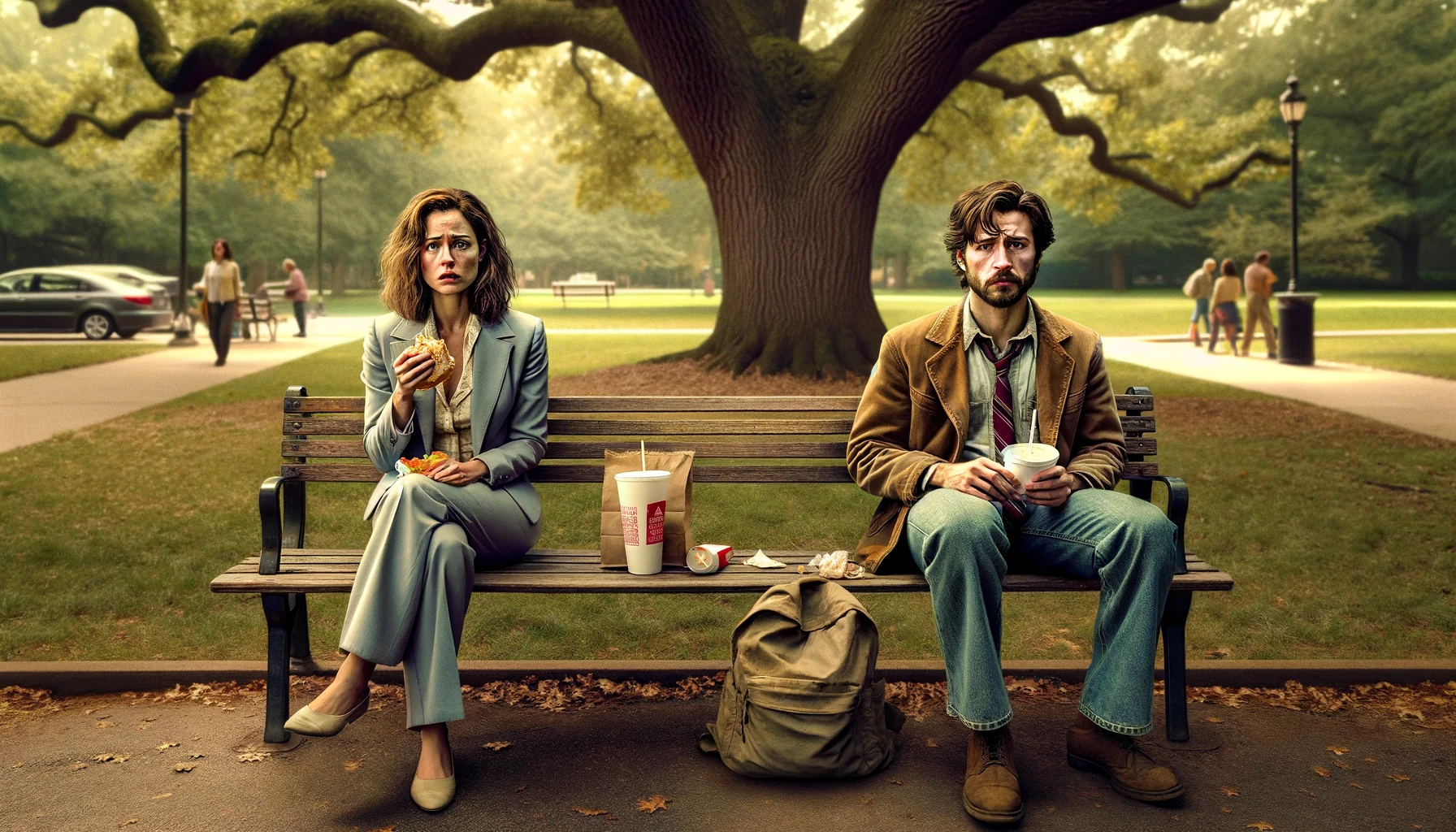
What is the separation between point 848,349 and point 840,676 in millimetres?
9434

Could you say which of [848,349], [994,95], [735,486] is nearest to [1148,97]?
[994,95]

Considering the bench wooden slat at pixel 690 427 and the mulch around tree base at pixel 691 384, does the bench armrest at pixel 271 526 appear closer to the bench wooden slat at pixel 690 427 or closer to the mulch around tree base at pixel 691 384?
the bench wooden slat at pixel 690 427

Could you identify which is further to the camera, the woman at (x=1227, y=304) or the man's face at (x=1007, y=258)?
the woman at (x=1227, y=304)

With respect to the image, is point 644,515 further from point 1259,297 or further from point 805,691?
point 1259,297

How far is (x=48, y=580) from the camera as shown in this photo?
566 cm

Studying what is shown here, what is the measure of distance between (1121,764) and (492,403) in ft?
7.23

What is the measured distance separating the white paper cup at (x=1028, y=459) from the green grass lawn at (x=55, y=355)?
47.3 feet

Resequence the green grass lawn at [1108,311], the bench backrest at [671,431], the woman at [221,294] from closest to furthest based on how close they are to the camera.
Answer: the bench backrest at [671,431] → the woman at [221,294] → the green grass lawn at [1108,311]

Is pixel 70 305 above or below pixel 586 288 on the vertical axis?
below

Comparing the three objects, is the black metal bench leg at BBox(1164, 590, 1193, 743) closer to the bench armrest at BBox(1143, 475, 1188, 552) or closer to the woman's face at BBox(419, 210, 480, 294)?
the bench armrest at BBox(1143, 475, 1188, 552)

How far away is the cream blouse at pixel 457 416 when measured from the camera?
388cm

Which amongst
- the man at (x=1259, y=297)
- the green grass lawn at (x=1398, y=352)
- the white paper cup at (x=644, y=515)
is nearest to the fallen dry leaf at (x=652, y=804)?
the white paper cup at (x=644, y=515)

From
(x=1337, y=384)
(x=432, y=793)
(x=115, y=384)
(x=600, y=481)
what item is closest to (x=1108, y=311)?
(x=1337, y=384)

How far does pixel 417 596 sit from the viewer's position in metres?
3.46
